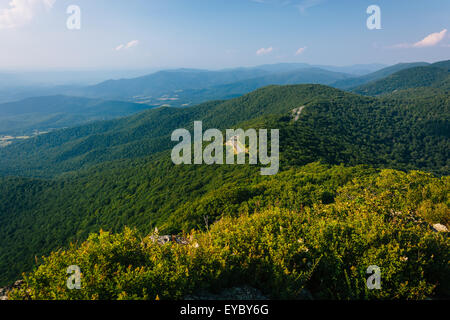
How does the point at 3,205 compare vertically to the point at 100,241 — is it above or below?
below

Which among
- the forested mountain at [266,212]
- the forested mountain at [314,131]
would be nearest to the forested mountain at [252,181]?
the forested mountain at [266,212]

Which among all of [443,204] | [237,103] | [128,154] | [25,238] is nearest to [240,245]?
[443,204]

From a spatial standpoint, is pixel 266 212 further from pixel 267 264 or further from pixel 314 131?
pixel 314 131

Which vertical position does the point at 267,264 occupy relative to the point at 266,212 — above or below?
below

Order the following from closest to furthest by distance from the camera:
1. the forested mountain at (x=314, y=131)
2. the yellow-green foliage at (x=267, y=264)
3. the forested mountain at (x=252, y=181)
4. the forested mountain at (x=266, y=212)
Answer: the yellow-green foliage at (x=267, y=264), the forested mountain at (x=266, y=212), the forested mountain at (x=252, y=181), the forested mountain at (x=314, y=131)

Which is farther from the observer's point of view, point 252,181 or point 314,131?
point 314,131

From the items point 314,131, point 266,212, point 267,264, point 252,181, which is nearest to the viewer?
point 267,264

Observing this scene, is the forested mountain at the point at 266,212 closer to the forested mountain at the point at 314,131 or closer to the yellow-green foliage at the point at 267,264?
the yellow-green foliage at the point at 267,264

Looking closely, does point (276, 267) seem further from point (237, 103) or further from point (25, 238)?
point (237, 103)

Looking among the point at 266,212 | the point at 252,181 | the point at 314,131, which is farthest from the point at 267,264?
the point at 314,131
